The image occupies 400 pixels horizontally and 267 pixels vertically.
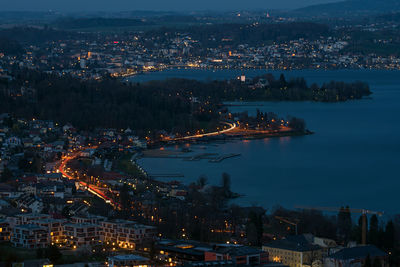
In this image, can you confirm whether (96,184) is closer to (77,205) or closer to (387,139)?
(77,205)

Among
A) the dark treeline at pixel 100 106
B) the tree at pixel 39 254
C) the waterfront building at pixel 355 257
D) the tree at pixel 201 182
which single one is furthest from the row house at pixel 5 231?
the dark treeline at pixel 100 106

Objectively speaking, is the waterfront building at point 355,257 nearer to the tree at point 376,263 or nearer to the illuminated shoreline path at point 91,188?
the tree at point 376,263

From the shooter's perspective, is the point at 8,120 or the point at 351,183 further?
the point at 8,120

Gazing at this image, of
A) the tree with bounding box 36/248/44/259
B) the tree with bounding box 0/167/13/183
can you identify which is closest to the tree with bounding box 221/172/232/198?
the tree with bounding box 0/167/13/183

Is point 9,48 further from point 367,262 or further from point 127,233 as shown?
point 367,262

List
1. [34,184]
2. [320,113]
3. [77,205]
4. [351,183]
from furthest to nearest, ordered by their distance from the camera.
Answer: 1. [320,113]
2. [351,183]
3. [34,184]
4. [77,205]

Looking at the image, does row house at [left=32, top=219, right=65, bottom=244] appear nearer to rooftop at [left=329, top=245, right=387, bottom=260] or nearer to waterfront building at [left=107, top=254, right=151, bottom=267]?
waterfront building at [left=107, top=254, right=151, bottom=267]

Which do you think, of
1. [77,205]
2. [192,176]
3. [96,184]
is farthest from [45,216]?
[192,176]
